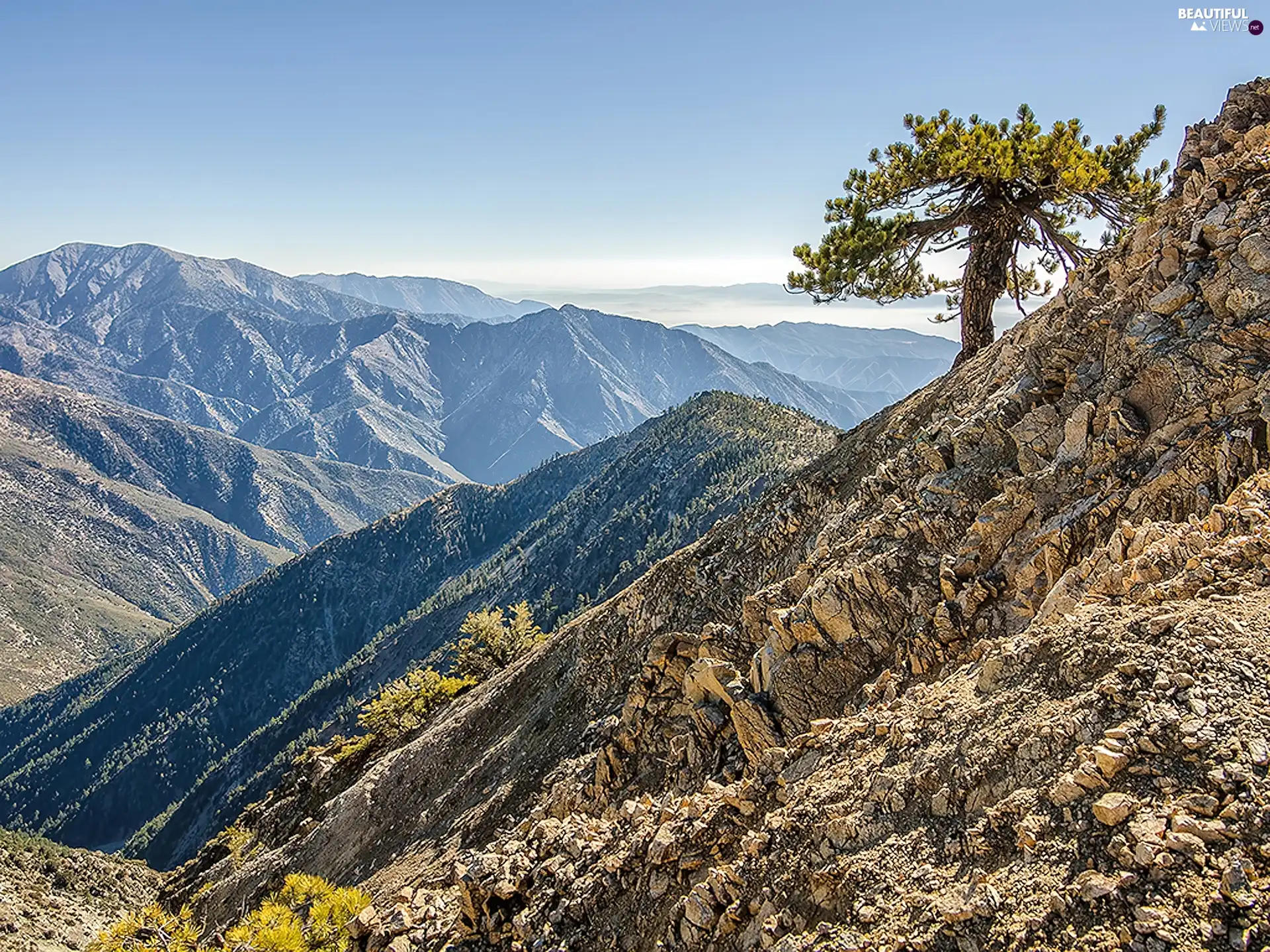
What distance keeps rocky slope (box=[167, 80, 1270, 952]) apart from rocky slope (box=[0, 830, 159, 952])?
67.7 m

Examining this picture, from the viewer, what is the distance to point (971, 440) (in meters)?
15.6

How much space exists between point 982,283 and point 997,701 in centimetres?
2128

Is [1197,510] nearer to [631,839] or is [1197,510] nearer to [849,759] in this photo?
[849,759]

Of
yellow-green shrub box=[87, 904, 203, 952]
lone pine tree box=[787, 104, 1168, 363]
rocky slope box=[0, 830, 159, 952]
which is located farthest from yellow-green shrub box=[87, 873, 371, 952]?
rocky slope box=[0, 830, 159, 952]

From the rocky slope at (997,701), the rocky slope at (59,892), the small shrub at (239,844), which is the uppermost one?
the rocky slope at (997,701)

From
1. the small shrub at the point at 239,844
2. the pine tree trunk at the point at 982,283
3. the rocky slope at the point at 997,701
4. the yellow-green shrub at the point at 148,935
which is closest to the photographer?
the rocky slope at the point at 997,701

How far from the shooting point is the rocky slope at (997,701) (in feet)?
19.1

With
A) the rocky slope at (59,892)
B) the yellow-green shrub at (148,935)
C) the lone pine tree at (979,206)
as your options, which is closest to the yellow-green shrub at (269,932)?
the yellow-green shrub at (148,935)

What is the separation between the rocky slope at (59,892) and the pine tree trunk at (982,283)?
75.0m

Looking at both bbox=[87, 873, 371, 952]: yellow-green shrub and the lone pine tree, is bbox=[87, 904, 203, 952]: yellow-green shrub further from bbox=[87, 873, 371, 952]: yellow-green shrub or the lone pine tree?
the lone pine tree

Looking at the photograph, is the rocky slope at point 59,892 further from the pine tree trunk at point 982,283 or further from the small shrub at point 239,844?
the pine tree trunk at point 982,283

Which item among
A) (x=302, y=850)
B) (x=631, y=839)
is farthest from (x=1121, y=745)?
(x=302, y=850)

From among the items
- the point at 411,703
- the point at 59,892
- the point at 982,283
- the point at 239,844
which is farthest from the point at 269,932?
the point at 59,892

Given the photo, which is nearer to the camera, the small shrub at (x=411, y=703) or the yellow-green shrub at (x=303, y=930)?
the yellow-green shrub at (x=303, y=930)
